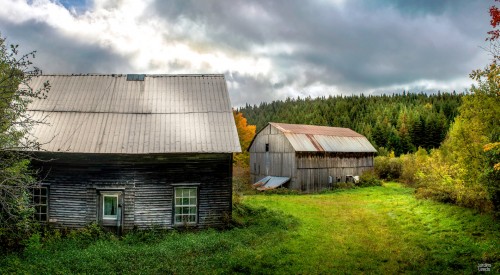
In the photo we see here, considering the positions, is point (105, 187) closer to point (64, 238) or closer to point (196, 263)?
point (64, 238)

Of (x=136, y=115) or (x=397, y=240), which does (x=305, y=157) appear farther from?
(x=397, y=240)

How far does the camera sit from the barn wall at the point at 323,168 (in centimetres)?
3653

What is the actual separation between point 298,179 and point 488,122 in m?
20.9

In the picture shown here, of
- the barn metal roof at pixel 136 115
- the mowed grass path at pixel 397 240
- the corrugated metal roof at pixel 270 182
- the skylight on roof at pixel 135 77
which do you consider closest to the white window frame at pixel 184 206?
the barn metal roof at pixel 136 115

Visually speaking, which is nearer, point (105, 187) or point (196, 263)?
point (196, 263)

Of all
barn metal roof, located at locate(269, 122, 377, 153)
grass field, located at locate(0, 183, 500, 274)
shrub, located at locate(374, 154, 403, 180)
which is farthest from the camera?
shrub, located at locate(374, 154, 403, 180)

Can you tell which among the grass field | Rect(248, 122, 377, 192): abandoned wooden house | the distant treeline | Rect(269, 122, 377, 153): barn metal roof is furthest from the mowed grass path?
the distant treeline

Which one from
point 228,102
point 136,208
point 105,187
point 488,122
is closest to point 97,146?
point 105,187

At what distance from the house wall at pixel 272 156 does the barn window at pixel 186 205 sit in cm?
1973

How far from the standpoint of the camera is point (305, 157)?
36.9m

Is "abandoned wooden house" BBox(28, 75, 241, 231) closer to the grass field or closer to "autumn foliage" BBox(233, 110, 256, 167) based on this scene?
the grass field

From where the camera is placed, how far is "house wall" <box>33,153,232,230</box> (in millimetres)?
17188

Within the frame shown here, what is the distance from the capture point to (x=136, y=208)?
1716 cm

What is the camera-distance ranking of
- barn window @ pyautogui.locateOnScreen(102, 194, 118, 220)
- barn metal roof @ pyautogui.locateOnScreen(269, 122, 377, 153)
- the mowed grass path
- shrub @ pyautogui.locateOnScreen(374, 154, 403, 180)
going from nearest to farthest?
the mowed grass path → barn window @ pyautogui.locateOnScreen(102, 194, 118, 220) → barn metal roof @ pyautogui.locateOnScreen(269, 122, 377, 153) → shrub @ pyautogui.locateOnScreen(374, 154, 403, 180)
